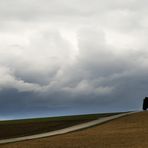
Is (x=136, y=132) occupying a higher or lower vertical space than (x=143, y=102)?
lower

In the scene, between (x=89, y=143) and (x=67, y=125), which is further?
(x=67, y=125)

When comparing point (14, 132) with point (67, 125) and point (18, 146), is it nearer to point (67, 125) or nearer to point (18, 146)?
point (67, 125)

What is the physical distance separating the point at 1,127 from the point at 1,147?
2013cm

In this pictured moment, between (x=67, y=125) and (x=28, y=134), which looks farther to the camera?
(x=67, y=125)

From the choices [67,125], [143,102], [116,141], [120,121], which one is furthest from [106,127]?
[143,102]

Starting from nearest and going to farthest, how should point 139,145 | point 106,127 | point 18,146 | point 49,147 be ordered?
point 139,145
point 49,147
point 18,146
point 106,127

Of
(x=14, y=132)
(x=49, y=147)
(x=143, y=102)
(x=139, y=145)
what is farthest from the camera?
(x=143, y=102)

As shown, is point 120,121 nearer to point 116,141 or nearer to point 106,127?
point 106,127

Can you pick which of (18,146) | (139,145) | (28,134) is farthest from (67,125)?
(139,145)

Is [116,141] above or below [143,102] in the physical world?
below

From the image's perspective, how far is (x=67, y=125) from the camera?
180 ft

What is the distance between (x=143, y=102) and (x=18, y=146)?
118 ft

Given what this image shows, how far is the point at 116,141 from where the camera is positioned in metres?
34.6

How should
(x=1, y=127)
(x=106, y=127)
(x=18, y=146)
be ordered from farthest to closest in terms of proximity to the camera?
(x=1, y=127)
(x=106, y=127)
(x=18, y=146)
